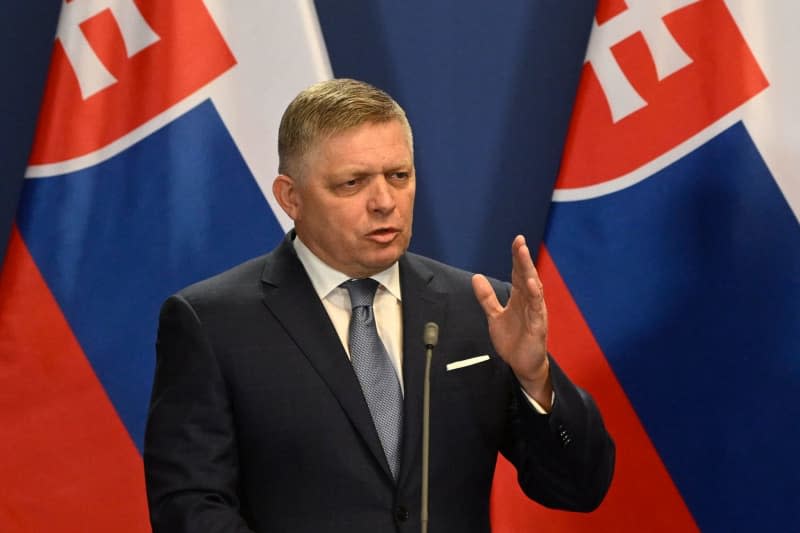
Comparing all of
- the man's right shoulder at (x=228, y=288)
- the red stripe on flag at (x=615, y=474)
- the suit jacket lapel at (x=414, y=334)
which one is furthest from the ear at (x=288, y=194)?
the red stripe on flag at (x=615, y=474)

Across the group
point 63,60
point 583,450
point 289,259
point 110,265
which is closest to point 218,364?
point 289,259

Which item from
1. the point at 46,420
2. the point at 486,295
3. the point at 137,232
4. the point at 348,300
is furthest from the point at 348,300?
the point at 46,420

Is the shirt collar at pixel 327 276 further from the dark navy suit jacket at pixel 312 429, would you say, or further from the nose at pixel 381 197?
the nose at pixel 381 197

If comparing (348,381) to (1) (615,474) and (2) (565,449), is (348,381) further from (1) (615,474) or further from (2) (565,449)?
(1) (615,474)

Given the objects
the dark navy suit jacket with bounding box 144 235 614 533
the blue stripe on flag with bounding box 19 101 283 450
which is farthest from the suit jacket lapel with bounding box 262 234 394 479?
the blue stripe on flag with bounding box 19 101 283 450

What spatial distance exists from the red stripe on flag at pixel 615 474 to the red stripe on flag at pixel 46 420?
39.4 inches

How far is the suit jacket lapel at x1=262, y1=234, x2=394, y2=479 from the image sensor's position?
2.09 metres

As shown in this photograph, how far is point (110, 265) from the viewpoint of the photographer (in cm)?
314

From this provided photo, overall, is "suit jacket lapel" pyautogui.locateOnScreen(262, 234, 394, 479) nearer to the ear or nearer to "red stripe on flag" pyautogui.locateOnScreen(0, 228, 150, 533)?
the ear

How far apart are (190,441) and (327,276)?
40 centimetres

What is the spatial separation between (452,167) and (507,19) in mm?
450

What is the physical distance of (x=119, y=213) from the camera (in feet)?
10.3

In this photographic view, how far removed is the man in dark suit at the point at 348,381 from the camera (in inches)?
80.8

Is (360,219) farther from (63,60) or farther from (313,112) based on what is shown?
(63,60)
